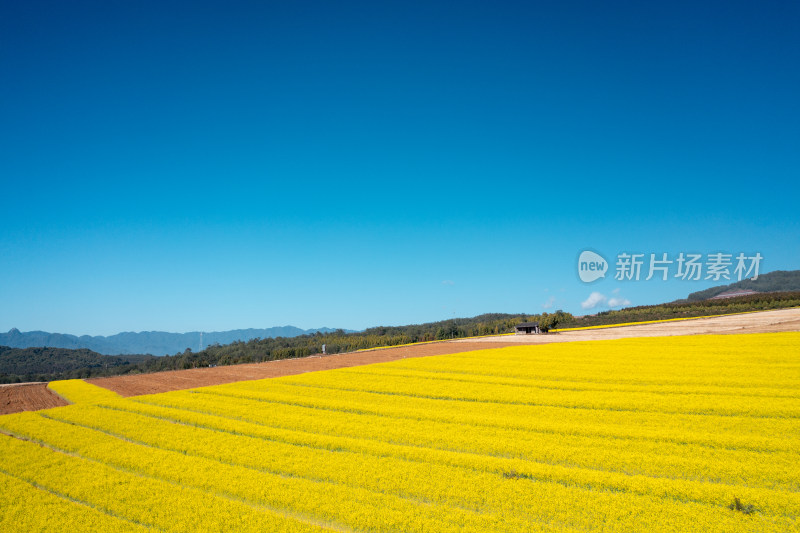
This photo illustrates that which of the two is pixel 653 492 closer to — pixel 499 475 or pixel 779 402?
pixel 499 475

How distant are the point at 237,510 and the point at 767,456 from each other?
45.3 feet

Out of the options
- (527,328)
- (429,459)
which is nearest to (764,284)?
(527,328)

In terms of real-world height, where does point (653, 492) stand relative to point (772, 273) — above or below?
below

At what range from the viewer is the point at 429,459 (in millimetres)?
13023

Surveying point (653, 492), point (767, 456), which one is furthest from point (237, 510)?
point (767, 456)

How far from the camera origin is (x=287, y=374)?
35656mm

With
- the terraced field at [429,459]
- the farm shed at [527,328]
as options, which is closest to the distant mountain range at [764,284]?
the farm shed at [527,328]

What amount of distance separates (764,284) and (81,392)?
7310 inches

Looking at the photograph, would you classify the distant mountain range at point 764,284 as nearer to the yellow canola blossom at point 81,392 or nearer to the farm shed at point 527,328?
the farm shed at point 527,328

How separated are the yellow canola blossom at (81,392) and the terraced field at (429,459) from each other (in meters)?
1.15

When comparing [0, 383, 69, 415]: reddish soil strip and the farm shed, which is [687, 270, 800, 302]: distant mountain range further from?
[0, 383, 69, 415]: reddish soil strip

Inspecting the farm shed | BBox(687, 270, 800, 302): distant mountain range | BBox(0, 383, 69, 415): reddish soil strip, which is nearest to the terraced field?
BBox(0, 383, 69, 415): reddish soil strip

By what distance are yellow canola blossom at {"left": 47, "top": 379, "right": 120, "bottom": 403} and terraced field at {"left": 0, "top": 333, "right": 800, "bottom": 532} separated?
45.5 inches

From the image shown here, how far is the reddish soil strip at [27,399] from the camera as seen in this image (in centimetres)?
2472
